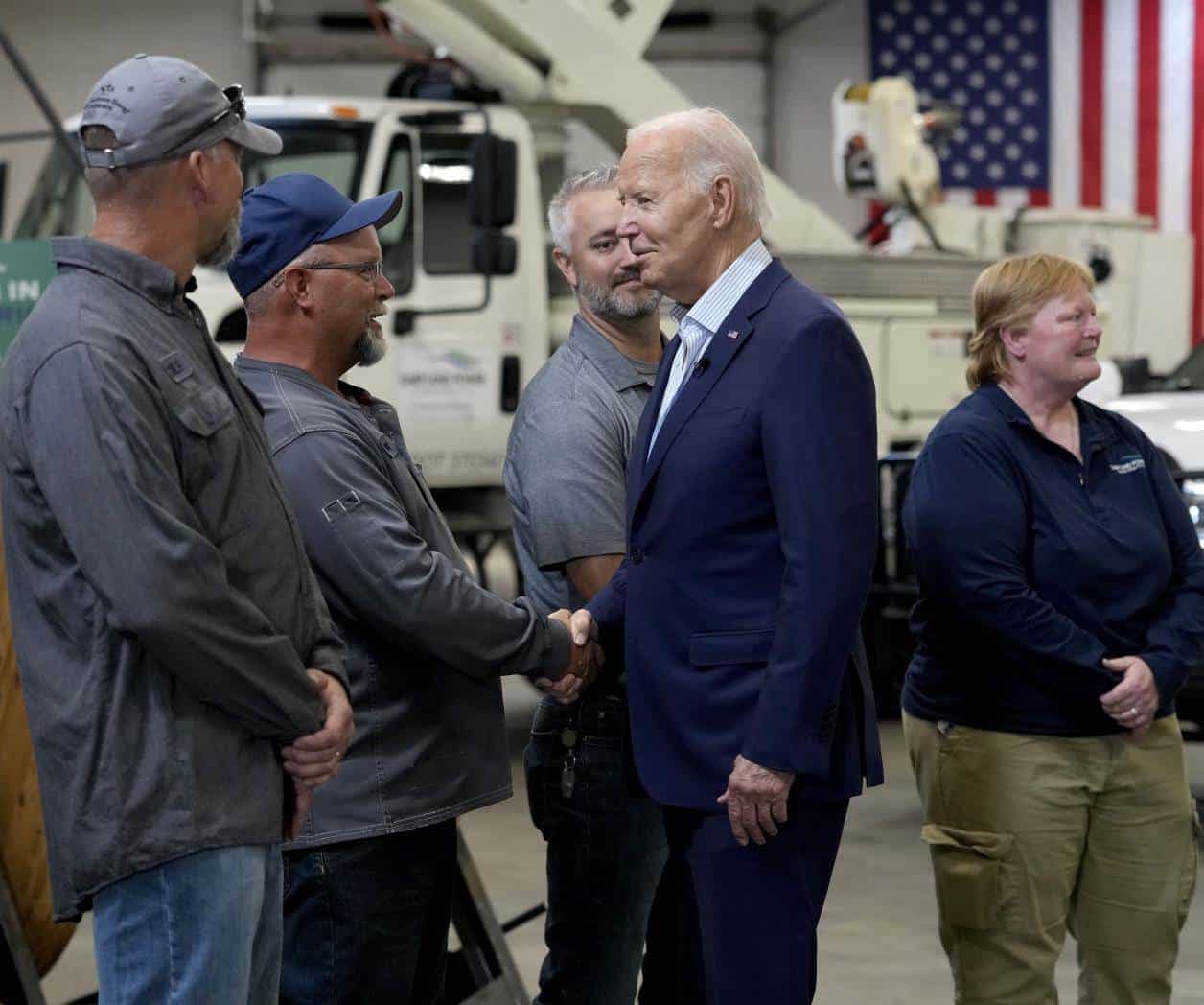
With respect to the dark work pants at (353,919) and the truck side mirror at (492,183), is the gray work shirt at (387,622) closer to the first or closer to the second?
the dark work pants at (353,919)

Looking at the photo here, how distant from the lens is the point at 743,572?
8.96 ft

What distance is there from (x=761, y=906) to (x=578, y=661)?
55cm

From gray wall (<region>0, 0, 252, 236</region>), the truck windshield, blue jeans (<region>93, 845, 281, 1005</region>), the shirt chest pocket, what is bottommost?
blue jeans (<region>93, 845, 281, 1005</region>)

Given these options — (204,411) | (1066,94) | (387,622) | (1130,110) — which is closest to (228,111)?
(204,411)

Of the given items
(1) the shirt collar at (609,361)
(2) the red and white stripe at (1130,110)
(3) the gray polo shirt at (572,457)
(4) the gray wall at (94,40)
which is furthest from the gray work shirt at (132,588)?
(4) the gray wall at (94,40)

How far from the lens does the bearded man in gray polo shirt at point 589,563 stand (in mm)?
3273

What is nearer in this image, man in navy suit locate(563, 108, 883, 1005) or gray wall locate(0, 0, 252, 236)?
man in navy suit locate(563, 108, 883, 1005)

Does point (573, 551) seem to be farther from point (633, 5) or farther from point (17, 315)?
point (633, 5)

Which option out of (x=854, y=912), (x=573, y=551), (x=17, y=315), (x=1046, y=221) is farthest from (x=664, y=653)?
(x=1046, y=221)

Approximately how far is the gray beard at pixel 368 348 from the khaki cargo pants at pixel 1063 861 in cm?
131

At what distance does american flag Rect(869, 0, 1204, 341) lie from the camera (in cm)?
1725

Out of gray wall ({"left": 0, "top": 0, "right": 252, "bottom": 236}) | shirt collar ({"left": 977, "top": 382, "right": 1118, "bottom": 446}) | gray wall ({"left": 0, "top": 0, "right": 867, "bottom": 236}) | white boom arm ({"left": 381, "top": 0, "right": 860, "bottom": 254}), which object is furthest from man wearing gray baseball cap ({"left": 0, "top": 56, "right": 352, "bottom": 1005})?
gray wall ({"left": 0, "top": 0, "right": 252, "bottom": 236})

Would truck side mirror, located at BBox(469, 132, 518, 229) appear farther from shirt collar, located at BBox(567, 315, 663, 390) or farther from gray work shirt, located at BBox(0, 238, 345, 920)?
gray work shirt, located at BBox(0, 238, 345, 920)

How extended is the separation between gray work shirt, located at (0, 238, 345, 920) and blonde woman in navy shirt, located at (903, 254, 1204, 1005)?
150 cm
